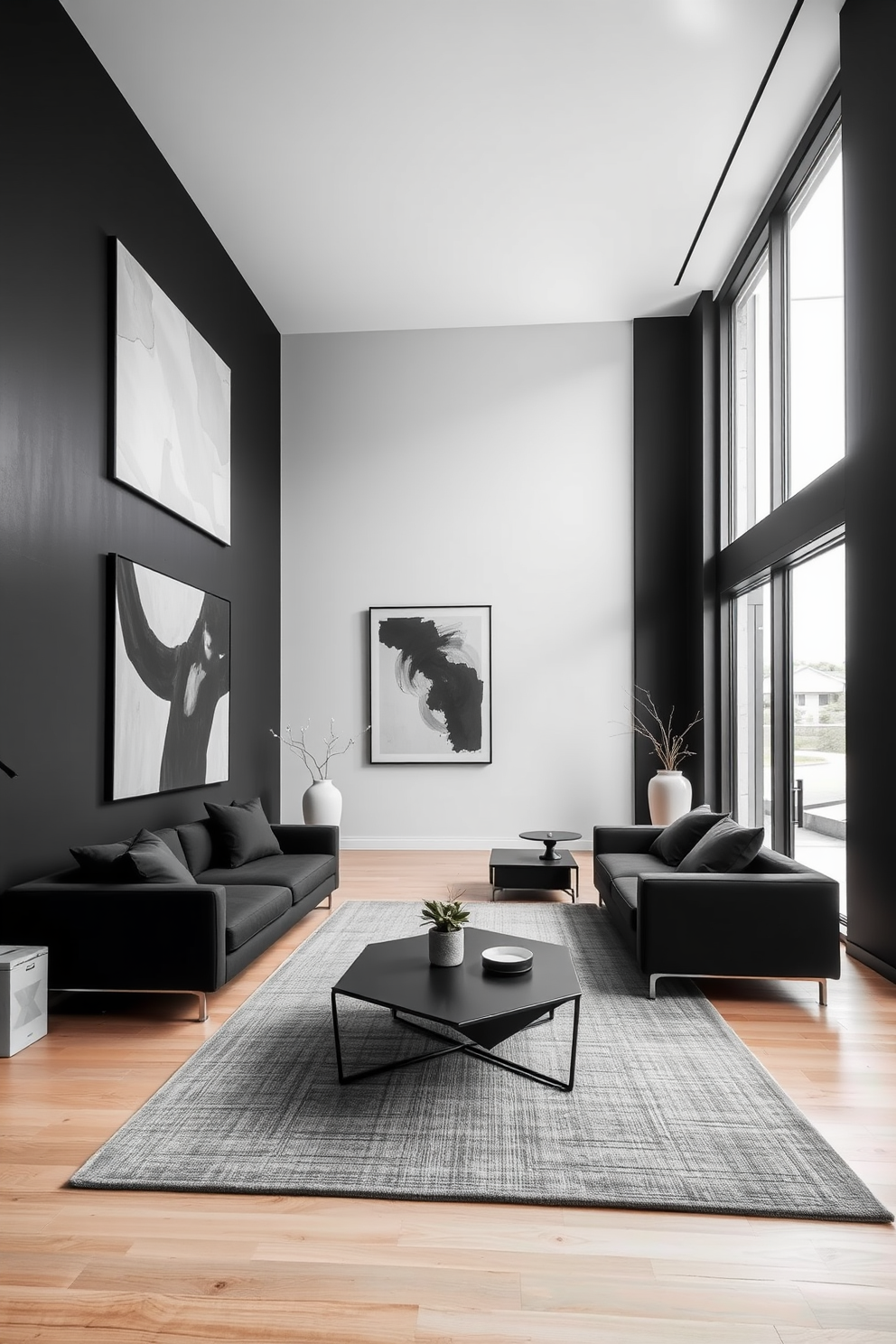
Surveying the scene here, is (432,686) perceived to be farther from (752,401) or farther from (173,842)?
(173,842)

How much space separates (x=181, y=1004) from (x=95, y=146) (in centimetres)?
441

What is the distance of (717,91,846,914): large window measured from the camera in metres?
5.27

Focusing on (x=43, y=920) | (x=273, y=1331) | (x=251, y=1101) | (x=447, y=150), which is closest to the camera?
(x=273, y=1331)

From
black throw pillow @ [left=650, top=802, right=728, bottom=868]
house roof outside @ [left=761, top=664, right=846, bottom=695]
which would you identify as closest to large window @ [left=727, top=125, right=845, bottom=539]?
house roof outside @ [left=761, top=664, right=846, bottom=695]

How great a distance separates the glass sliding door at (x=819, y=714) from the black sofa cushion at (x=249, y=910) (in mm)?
3057

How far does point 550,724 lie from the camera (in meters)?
8.38

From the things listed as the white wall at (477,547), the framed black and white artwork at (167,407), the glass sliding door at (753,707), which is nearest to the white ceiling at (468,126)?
the white wall at (477,547)

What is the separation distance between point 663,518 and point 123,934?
629cm

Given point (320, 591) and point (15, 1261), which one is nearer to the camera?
point (15, 1261)

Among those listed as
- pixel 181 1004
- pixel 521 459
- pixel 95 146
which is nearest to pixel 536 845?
pixel 521 459

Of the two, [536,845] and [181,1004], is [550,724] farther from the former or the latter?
[181,1004]

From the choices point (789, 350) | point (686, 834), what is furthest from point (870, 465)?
point (686, 834)

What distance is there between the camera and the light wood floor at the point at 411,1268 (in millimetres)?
1834

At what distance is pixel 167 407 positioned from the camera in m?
5.52
